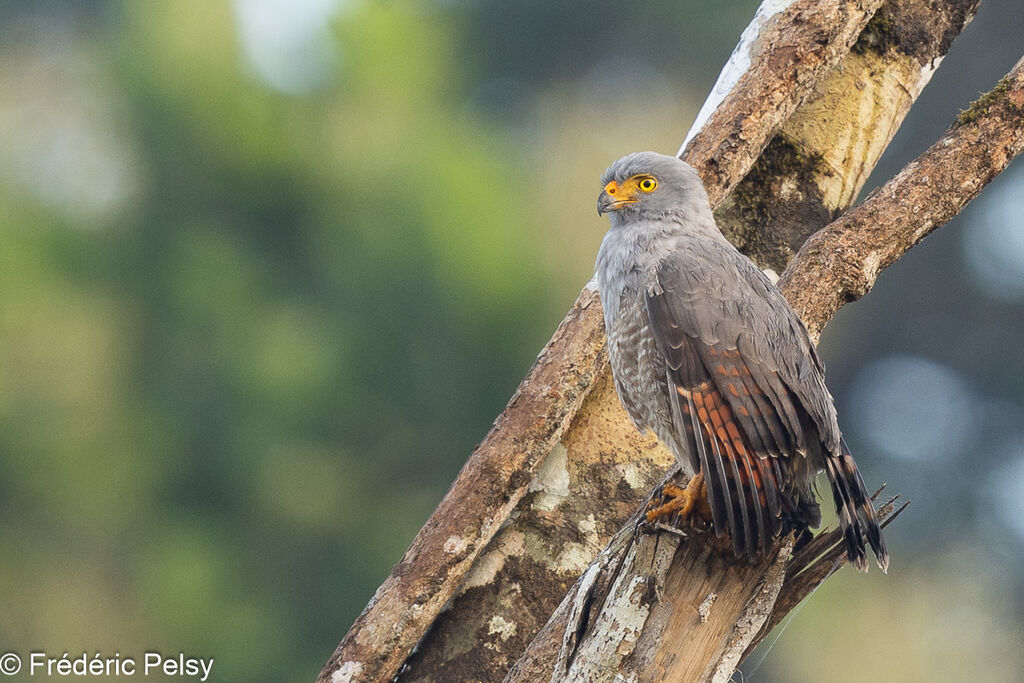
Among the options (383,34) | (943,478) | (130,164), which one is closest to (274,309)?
(130,164)

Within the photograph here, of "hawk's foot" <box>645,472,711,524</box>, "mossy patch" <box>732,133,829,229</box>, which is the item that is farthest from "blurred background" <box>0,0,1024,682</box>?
"hawk's foot" <box>645,472,711,524</box>

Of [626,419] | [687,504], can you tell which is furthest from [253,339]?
[687,504]

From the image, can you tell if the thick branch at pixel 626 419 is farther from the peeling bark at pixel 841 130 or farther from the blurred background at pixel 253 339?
the blurred background at pixel 253 339

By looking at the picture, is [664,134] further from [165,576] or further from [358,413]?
[165,576]

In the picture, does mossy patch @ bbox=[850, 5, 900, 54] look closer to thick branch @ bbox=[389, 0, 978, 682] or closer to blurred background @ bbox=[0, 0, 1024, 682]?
thick branch @ bbox=[389, 0, 978, 682]

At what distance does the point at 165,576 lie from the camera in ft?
24.4

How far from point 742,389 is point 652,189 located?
2.89 ft

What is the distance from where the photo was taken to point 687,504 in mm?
2404

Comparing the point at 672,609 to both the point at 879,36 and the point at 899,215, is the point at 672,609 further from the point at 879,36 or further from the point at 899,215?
the point at 879,36

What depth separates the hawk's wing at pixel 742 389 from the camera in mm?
2404

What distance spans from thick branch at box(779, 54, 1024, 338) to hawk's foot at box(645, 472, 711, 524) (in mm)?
854

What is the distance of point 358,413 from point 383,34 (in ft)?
11.1

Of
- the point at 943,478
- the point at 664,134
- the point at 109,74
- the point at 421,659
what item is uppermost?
the point at 664,134

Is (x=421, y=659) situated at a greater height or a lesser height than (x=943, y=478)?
lesser
